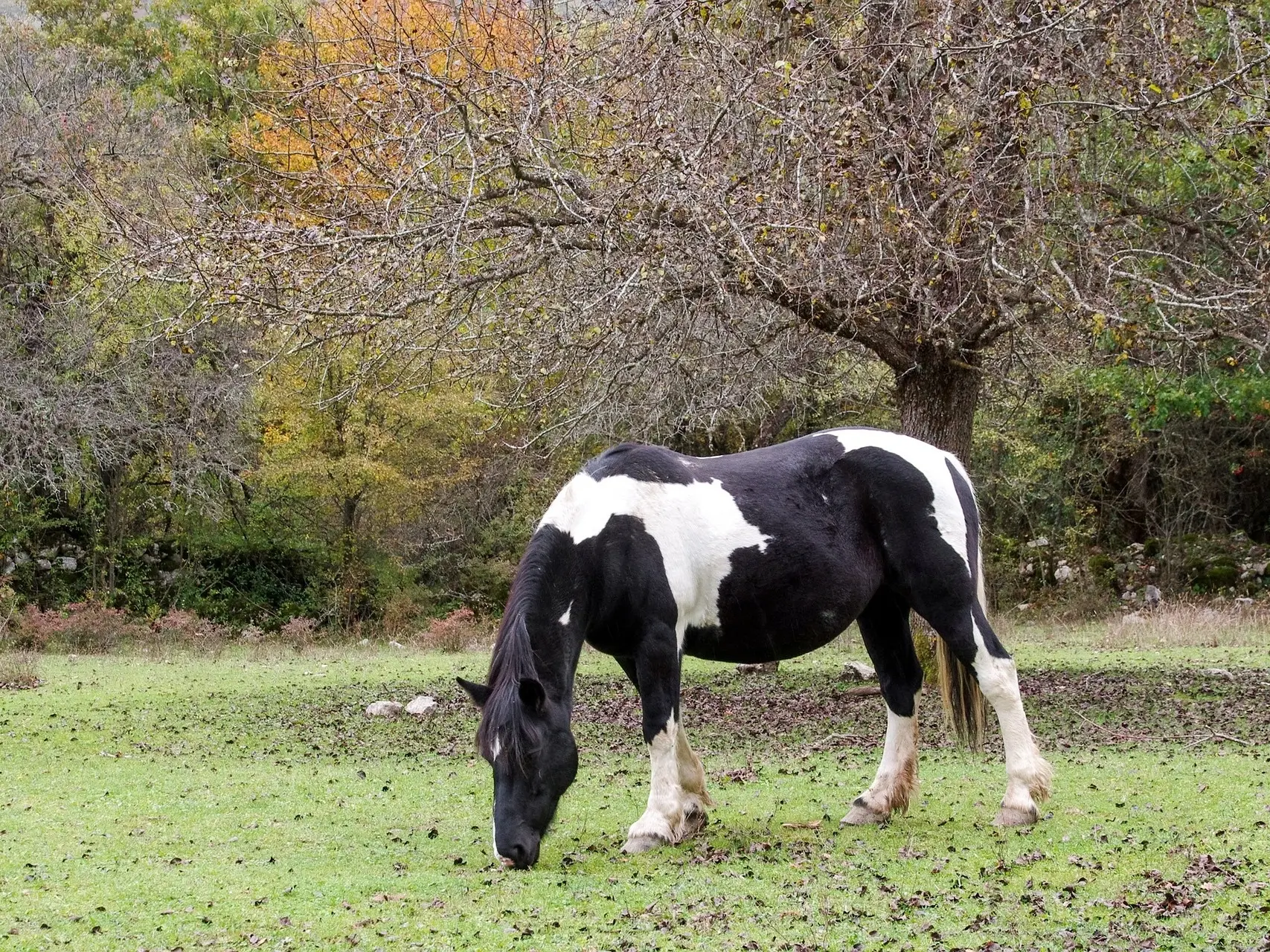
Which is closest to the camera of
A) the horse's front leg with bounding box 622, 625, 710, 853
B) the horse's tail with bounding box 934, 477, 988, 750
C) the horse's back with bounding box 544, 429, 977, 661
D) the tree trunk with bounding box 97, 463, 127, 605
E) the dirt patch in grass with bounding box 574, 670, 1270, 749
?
the horse's front leg with bounding box 622, 625, 710, 853

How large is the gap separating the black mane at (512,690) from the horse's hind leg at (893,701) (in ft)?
7.10

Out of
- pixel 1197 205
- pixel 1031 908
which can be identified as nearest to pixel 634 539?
pixel 1031 908

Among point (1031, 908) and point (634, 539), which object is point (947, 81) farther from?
point (1031, 908)

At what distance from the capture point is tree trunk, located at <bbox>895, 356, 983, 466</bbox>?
1257cm

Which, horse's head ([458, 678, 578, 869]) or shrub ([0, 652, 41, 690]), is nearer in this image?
horse's head ([458, 678, 578, 869])

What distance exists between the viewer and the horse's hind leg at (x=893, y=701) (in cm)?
718

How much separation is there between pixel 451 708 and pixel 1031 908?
8628mm

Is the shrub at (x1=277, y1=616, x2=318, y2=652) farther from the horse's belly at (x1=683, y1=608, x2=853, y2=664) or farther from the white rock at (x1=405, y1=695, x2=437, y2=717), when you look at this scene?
the horse's belly at (x1=683, y1=608, x2=853, y2=664)

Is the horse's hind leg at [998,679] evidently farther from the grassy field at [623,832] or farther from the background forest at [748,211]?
the background forest at [748,211]

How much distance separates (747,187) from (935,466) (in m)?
3.35

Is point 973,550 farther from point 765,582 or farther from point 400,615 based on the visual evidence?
point 400,615

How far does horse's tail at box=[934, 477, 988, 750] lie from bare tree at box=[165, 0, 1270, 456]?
2.73 metres

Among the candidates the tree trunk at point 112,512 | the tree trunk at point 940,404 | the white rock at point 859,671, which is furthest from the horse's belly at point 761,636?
the tree trunk at point 112,512

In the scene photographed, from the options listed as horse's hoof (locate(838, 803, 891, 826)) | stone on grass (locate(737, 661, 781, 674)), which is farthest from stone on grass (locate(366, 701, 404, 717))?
horse's hoof (locate(838, 803, 891, 826))
